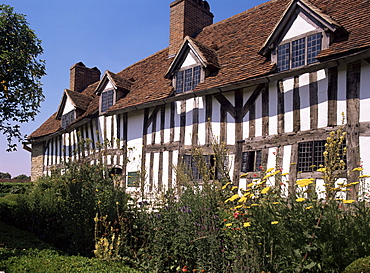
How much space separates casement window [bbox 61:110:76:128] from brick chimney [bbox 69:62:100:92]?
2.89 m

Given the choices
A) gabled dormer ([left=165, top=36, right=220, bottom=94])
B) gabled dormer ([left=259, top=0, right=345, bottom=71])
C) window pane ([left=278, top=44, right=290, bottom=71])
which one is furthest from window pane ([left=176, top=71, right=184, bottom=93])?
window pane ([left=278, top=44, right=290, bottom=71])

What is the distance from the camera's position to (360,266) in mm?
3396

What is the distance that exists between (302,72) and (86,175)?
5.09m

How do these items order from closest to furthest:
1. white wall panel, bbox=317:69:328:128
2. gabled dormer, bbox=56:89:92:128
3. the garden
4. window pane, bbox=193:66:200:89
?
the garden
white wall panel, bbox=317:69:328:128
window pane, bbox=193:66:200:89
gabled dormer, bbox=56:89:92:128

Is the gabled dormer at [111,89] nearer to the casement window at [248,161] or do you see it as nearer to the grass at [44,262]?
the casement window at [248,161]

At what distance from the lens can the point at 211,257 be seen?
4.53 meters

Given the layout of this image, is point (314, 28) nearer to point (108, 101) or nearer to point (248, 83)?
point (248, 83)

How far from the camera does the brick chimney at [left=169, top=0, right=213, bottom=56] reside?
44.3 ft

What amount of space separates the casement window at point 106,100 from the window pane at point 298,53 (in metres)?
7.25

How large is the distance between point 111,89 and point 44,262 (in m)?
9.14

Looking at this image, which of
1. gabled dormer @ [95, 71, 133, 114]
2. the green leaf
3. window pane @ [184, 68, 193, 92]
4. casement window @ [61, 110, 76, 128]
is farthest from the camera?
casement window @ [61, 110, 76, 128]

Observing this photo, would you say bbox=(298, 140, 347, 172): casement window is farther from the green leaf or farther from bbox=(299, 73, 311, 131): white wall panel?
the green leaf

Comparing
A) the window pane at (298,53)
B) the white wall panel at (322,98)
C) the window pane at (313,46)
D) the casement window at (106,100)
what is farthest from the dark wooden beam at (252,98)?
the casement window at (106,100)

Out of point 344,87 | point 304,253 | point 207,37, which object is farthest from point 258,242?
point 207,37
